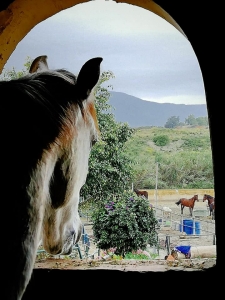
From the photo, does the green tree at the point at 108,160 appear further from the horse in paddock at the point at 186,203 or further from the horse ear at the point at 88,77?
the horse ear at the point at 88,77

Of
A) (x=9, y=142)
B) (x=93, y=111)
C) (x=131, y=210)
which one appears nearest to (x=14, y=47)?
(x=93, y=111)

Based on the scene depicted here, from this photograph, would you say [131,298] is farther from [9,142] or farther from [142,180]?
[142,180]

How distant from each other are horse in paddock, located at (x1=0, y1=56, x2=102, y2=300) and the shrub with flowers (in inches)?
57.2

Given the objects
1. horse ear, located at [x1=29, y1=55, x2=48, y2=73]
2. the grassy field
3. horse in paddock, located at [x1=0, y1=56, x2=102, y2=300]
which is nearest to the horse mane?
horse in paddock, located at [x1=0, y1=56, x2=102, y2=300]

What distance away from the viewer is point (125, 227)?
2.18 m

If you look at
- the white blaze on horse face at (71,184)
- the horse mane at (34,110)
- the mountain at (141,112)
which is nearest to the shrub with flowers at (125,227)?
the mountain at (141,112)

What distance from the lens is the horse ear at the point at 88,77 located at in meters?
0.64

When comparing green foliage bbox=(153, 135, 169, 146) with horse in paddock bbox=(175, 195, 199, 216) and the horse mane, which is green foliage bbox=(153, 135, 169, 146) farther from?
the horse mane

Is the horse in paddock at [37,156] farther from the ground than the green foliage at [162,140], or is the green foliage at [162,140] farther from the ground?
the green foliage at [162,140]

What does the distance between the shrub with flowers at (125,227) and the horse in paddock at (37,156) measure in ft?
4.77

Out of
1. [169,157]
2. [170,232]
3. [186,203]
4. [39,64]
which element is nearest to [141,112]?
[169,157]

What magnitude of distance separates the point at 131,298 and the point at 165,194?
199cm

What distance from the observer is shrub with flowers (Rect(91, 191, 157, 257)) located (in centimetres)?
214

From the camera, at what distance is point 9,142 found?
20.6 inches
